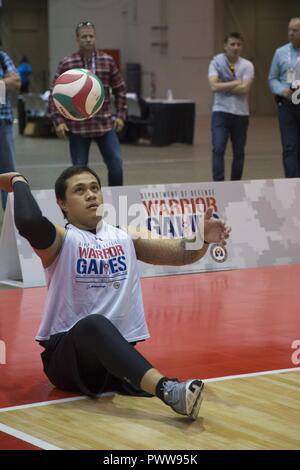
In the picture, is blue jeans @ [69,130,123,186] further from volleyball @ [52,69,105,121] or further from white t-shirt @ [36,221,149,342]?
white t-shirt @ [36,221,149,342]

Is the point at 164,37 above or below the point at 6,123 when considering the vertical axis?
below

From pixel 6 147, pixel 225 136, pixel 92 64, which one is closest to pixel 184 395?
pixel 6 147

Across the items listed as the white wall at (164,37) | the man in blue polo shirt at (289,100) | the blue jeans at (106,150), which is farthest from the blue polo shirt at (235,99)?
the white wall at (164,37)

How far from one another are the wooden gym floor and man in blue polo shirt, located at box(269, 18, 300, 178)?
300cm

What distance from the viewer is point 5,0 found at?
3884cm

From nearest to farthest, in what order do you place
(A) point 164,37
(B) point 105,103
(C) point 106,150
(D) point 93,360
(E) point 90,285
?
(D) point 93,360, (E) point 90,285, (B) point 105,103, (C) point 106,150, (A) point 164,37

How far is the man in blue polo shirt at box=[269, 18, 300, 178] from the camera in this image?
1120cm

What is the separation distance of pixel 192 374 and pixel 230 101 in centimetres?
674

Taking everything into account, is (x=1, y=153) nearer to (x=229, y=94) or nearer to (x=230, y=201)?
(x=230, y=201)

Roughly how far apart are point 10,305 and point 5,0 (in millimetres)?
33099

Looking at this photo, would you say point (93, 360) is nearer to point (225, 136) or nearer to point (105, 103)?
point (105, 103)

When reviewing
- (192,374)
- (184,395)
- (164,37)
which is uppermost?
(184,395)

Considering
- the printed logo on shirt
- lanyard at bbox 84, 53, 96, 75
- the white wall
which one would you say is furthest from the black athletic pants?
the white wall

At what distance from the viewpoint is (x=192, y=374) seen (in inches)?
221
